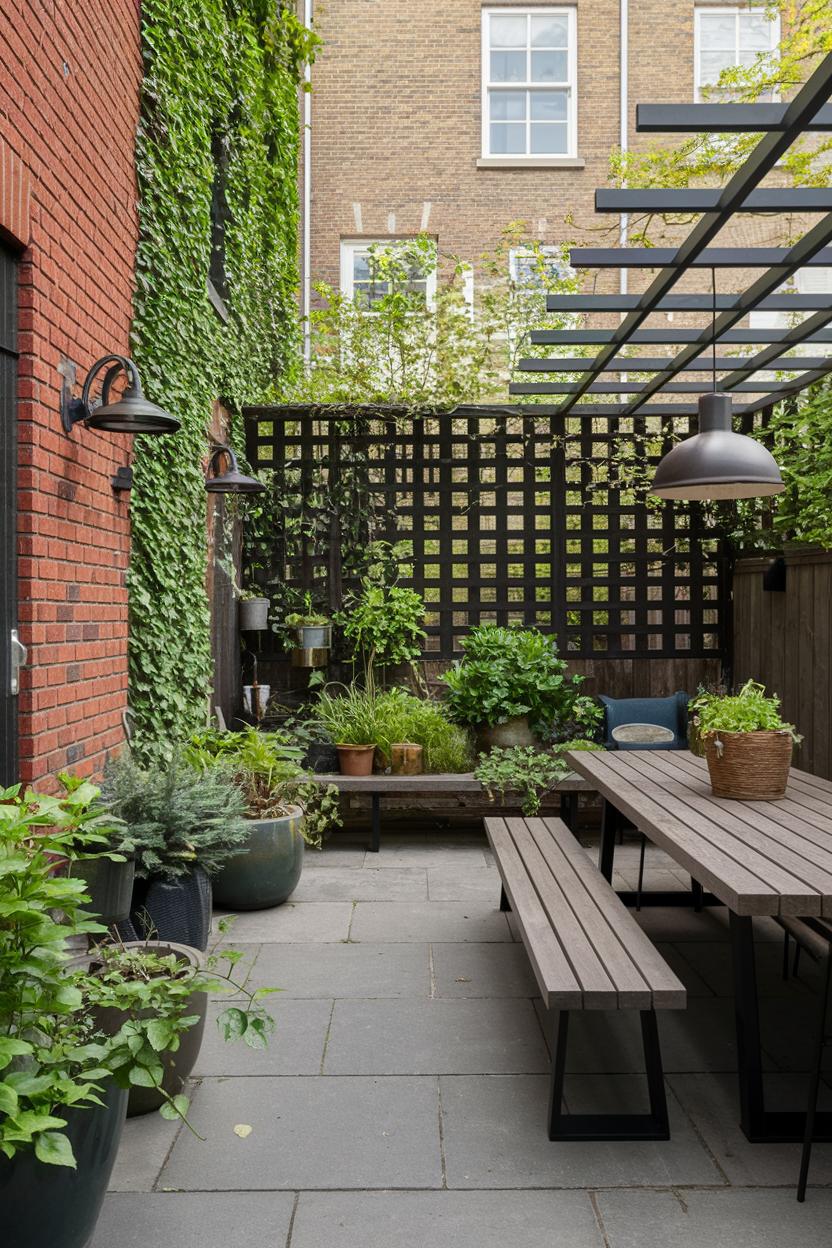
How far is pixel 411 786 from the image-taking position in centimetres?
596

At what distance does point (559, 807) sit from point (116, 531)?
3395 millimetres

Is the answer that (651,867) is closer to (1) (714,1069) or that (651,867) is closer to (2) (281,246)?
(1) (714,1069)

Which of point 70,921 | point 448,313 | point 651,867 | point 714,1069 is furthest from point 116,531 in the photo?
point 448,313

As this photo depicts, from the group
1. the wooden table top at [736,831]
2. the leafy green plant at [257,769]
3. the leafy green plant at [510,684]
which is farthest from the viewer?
the leafy green plant at [510,684]

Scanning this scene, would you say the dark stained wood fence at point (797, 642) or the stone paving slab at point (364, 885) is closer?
the stone paving slab at point (364, 885)

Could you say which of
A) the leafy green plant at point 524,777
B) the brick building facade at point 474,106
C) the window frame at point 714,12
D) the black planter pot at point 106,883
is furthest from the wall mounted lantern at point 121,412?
the window frame at point 714,12

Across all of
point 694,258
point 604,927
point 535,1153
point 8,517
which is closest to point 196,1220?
point 535,1153

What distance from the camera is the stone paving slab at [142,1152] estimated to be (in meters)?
2.45

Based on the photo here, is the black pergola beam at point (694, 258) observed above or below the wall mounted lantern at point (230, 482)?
above

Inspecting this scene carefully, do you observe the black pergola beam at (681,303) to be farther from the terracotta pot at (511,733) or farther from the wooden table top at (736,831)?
the terracotta pot at (511,733)

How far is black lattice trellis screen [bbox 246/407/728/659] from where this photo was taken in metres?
7.00

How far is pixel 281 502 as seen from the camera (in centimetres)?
700

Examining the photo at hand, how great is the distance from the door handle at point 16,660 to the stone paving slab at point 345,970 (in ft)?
4.64

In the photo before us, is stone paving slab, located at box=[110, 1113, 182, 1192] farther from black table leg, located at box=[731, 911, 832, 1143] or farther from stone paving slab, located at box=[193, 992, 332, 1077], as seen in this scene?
black table leg, located at box=[731, 911, 832, 1143]
